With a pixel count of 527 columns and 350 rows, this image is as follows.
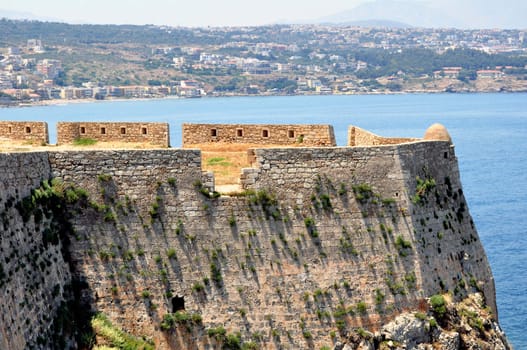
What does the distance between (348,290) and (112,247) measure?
5.78 m

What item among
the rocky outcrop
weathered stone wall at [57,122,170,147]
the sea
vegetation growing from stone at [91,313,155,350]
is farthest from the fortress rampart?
the sea

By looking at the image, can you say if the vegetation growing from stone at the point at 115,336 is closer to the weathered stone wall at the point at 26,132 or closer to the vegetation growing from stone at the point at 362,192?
the vegetation growing from stone at the point at 362,192

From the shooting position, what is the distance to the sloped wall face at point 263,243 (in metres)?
22.6

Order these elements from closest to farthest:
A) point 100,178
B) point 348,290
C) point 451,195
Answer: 1. point 100,178
2. point 348,290
3. point 451,195

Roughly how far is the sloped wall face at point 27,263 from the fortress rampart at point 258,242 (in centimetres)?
12

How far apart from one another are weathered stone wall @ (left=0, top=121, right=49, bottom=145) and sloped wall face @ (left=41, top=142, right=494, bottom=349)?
6319 millimetres

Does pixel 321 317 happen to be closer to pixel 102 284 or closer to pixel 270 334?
pixel 270 334

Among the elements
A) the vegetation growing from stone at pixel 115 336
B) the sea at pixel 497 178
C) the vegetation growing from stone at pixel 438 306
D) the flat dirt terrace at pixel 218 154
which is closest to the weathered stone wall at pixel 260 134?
the flat dirt terrace at pixel 218 154

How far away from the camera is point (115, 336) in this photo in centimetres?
2206

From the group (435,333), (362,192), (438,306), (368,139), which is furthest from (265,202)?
(368,139)

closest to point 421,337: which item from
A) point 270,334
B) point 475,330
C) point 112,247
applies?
point 475,330

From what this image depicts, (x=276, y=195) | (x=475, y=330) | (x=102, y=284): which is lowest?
(x=475, y=330)

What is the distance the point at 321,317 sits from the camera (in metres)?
23.7

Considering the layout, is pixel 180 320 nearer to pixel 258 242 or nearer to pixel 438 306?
pixel 258 242
